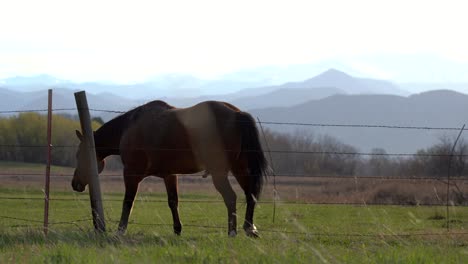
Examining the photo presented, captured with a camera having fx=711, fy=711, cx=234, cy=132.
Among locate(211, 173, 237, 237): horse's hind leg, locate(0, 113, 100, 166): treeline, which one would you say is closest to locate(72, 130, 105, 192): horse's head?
locate(211, 173, 237, 237): horse's hind leg

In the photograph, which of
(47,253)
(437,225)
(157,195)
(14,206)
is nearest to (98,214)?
(47,253)

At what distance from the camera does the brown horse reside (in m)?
10.6

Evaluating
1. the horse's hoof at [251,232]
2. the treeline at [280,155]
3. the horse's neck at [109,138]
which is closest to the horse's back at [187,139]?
the horse's neck at [109,138]

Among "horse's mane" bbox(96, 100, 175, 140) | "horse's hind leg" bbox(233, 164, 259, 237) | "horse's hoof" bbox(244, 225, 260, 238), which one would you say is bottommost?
"horse's hoof" bbox(244, 225, 260, 238)

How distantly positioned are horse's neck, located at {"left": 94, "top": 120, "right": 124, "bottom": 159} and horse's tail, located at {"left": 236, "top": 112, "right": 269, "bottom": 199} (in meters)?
2.41

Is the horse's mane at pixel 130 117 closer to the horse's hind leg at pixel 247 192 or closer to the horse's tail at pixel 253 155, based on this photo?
the horse's tail at pixel 253 155

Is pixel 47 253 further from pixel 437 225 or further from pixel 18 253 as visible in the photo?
pixel 437 225

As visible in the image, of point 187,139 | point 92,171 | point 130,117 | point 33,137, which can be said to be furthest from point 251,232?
point 33,137

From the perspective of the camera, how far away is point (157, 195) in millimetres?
33250

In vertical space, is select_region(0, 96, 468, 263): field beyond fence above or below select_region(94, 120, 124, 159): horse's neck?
below

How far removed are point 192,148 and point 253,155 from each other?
99cm

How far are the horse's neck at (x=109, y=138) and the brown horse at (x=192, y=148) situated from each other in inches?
1.2

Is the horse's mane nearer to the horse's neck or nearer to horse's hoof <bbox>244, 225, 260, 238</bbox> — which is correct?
the horse's neck

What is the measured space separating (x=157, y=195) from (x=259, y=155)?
23.2m
